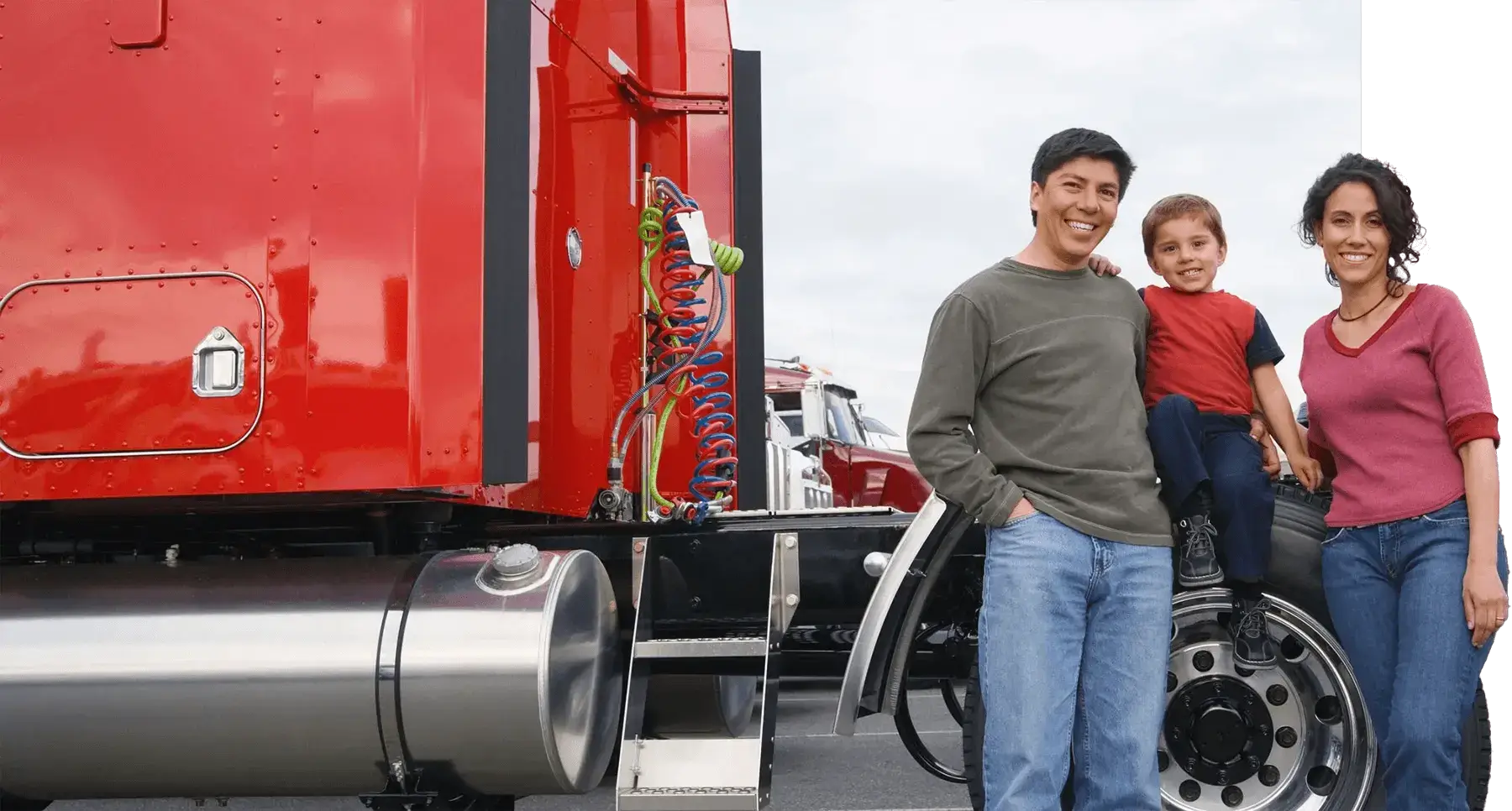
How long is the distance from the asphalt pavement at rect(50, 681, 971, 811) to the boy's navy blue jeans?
84.6 inches

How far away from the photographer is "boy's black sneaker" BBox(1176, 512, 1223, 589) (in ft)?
10.7

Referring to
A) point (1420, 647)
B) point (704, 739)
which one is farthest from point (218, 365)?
point (1420, 647)

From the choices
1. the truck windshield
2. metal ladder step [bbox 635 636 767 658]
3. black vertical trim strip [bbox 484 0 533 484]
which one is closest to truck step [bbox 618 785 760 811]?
metal ladder step [bbox 635 636 767 658]

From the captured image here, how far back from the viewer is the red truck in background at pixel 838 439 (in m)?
11.7

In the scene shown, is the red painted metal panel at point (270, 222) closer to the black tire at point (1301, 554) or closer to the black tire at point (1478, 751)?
the black tire at point (1301, 554)

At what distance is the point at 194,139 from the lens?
135 inches

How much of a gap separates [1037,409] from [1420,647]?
972 millimetres

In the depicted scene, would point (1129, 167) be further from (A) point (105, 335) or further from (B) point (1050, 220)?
(A) point (105, 335)

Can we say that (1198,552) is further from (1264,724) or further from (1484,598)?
(1484,598)

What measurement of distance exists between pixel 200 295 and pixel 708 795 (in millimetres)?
1843

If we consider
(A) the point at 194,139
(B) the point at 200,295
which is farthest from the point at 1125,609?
(A) the point at 194,139

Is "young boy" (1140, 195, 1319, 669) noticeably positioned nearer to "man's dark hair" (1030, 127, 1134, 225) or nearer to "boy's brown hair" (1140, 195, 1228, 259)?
"boy's brown hair" (1140, 195, 1228, 259)

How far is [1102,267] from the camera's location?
10.4 ft

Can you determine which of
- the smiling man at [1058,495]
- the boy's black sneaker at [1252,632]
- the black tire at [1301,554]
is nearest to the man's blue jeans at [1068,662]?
the smiling man at [1058,495]
